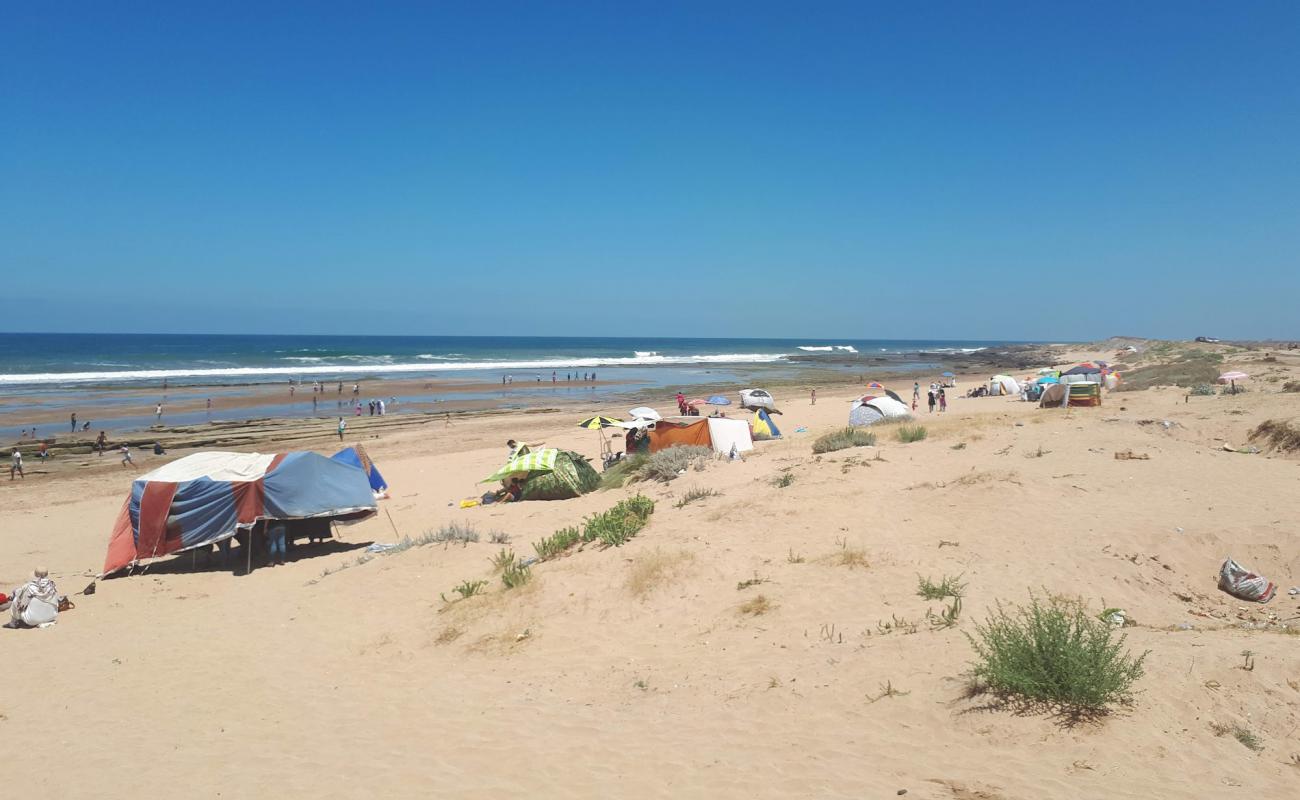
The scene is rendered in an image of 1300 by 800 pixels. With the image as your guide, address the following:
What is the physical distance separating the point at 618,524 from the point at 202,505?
751 centimetres

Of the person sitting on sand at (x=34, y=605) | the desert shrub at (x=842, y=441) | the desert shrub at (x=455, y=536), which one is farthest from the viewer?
the desert shrub at (x=842, y=441)

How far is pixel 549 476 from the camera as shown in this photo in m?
16.9

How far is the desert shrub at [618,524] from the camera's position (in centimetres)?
1144

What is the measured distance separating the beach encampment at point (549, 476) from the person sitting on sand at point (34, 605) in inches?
337

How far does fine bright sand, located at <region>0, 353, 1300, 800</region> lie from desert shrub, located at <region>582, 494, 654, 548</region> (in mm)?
360

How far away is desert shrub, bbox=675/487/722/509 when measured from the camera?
13.6 meters

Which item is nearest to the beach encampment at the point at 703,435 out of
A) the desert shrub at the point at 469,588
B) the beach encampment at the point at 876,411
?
the beach encampment at the point at 876,411

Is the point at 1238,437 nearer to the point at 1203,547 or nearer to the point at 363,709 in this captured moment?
the point at 1203,547

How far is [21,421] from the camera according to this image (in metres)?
35.9

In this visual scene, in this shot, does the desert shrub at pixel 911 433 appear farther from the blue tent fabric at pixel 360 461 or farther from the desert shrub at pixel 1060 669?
the blue tent fabric at pixel 360 461

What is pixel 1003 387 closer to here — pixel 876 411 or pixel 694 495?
pixel 876 411

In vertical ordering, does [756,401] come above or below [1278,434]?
below

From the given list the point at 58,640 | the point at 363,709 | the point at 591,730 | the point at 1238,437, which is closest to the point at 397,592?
the point at 363,709

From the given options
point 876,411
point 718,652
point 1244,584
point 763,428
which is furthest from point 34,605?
point 876,411
